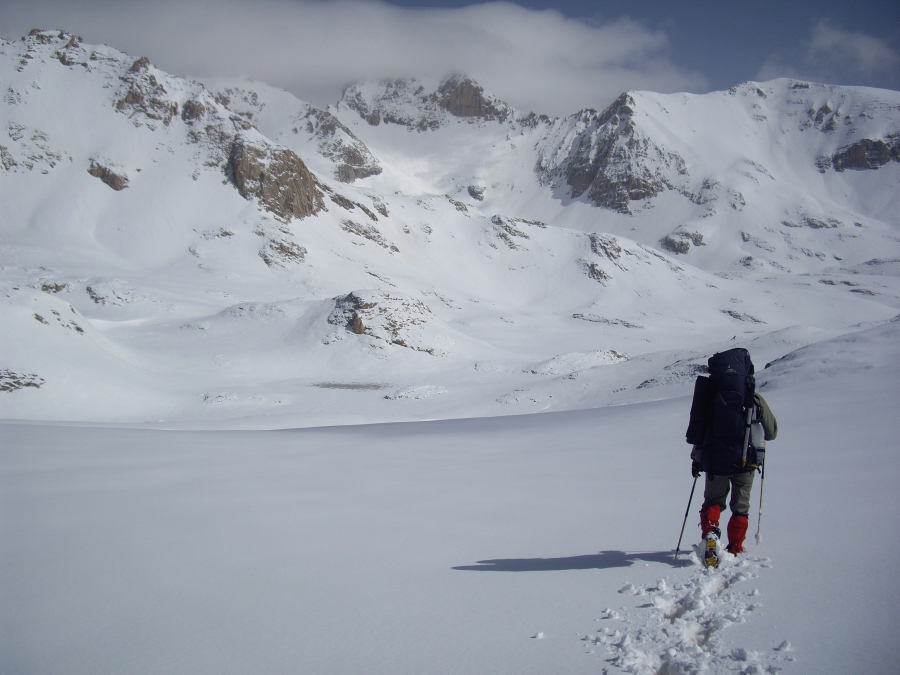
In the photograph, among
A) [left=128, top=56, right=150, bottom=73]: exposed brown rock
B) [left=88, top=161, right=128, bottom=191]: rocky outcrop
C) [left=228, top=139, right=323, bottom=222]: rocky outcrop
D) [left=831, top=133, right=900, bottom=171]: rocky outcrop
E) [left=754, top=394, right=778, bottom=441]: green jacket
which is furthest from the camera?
[left=831, top=133, right=900, bottom=171]: rocky outcrop

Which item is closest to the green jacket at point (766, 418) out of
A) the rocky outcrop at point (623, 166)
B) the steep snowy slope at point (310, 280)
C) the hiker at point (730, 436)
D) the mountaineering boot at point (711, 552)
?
the hiker at point (730, 436)

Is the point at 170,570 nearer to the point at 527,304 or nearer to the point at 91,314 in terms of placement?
the point at 91,314

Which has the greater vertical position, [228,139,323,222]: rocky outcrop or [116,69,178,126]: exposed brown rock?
[116,69,178,126]: exposed brown rock

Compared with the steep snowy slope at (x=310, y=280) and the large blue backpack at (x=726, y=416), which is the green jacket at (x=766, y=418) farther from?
the steep snowy slope at (x=310, y=280)

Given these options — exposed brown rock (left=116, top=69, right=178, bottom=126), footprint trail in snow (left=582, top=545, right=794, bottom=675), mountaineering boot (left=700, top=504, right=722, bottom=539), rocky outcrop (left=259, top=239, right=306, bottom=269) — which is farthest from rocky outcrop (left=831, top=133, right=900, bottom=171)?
footprint trail in snow (left=582, top=545, right=794, bottom=675)

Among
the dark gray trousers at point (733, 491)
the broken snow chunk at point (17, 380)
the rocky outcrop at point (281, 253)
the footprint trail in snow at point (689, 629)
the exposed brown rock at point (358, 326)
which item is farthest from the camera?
the rocky outcrop at point (281, 253)

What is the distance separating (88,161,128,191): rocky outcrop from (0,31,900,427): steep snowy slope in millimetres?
330

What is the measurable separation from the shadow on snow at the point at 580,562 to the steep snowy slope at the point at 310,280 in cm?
2126

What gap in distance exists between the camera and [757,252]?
14662 cm

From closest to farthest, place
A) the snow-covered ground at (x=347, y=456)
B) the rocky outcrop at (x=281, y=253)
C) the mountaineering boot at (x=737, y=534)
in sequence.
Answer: the snow-covered ground at (x=347, y=456) < the mountaineering boot at (x=737, y=534) < the rocky outcrop at (x=281, y=253)

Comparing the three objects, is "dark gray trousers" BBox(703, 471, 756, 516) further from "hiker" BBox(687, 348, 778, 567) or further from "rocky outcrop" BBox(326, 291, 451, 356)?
"rocky outcrop" BBox(326, 291, 451, 356)

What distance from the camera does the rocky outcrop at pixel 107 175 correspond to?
84625mm

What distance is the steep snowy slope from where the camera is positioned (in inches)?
1169

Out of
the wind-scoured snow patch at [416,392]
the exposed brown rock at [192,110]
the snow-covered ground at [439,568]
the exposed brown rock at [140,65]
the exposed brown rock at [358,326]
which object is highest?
the exposed brown rock at [140,65]
